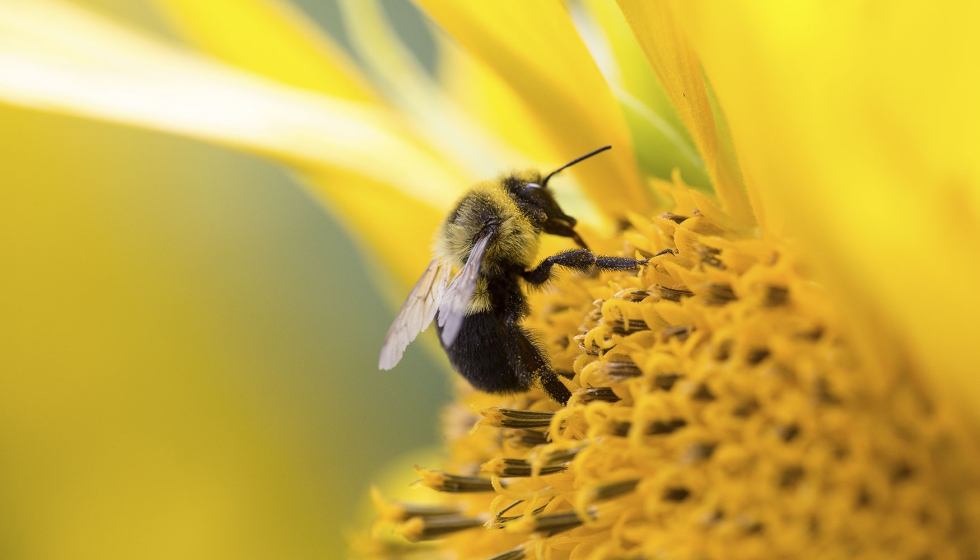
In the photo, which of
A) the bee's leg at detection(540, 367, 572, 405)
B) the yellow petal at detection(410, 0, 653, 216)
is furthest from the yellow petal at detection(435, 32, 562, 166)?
the bee's leg at detection(540, 367, 572, 405)

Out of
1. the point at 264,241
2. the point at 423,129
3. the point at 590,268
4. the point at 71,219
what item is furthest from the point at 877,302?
the point at 264,241

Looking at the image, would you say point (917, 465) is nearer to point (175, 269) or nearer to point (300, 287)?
point (175, 269)

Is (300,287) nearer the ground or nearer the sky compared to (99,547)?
nearer the sky

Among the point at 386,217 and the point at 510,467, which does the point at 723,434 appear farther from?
the point at 386,217

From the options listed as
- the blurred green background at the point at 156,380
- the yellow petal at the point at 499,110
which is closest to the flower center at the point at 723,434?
the yellow petal at the point at 499,110

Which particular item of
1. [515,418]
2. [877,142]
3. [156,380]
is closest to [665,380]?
[515,418]

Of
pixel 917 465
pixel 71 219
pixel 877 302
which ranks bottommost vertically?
pixel 917 465
